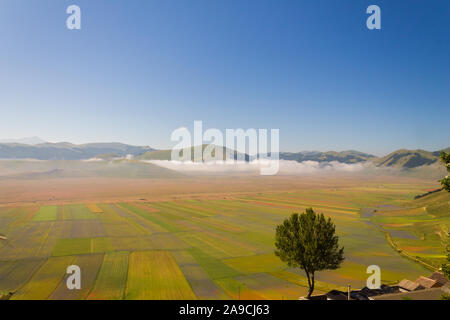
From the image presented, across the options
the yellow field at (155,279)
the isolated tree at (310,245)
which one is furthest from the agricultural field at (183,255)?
the isolated tree at (310,245)

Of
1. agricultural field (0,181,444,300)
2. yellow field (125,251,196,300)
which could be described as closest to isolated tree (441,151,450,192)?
agricultural field (0,181,444,300)

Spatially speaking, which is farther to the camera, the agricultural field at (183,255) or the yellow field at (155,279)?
the agricultural field at (183,255)

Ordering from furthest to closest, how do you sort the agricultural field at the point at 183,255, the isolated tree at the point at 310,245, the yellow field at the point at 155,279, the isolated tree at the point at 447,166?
the agricultural field at the point at 183,255
the isolated tree at the point at 310,245
the yellow field at the point at 155,279
the isolated tree at the point at 447,166

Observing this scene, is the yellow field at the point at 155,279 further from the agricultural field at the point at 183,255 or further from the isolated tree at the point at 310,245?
the isolated tree at the point at 310,245

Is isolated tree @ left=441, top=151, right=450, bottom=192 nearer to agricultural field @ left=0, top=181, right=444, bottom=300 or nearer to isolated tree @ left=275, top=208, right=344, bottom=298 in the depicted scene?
agricultural field @ left=0, top=181, right=444, bottom=300
